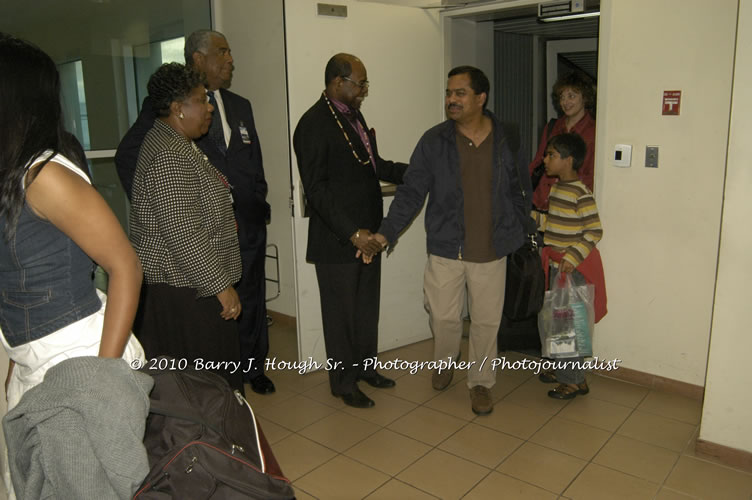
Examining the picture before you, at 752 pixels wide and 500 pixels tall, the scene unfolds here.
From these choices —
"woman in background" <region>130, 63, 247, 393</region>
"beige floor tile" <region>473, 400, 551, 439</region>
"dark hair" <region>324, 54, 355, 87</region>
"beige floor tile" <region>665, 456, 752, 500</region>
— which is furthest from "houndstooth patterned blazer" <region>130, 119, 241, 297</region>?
"beige floor tile" <region>665, 456, 752, 500</region>

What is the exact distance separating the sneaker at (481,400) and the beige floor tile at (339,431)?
1.68 ft

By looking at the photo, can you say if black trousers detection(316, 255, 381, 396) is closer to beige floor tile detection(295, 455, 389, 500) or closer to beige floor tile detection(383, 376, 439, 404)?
beige floor tile detection(383, 376, 439, 404)

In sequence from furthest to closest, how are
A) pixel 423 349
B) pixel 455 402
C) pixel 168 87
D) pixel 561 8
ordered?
pixel 423 349 < pixel 561 8 < pixel 455 402 < pixel 168 87

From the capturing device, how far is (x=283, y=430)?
2.90 m

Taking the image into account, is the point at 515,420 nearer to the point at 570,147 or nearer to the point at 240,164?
the point at 570,147

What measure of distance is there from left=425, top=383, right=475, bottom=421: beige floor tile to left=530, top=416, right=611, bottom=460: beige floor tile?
368 mm

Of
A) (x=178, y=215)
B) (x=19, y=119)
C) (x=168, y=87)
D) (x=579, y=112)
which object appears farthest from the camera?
(x=579, y=112)

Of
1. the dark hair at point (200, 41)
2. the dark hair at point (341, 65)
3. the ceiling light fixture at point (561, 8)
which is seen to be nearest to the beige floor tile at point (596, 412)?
the dark hair at point (341, 65)

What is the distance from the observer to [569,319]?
306 cm

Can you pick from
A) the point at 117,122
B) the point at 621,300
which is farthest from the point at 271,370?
the point at 621,300

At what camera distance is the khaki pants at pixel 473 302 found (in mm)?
3021

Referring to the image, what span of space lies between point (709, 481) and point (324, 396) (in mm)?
1822

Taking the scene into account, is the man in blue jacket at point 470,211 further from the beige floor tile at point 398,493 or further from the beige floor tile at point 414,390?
the beige floor tile at point 398,493

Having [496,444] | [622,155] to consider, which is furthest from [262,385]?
[622,155]
